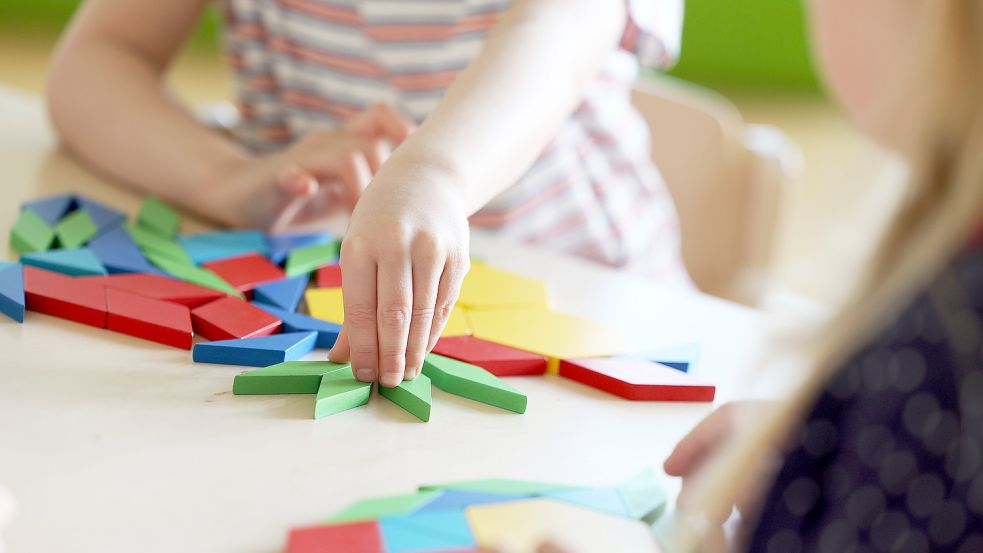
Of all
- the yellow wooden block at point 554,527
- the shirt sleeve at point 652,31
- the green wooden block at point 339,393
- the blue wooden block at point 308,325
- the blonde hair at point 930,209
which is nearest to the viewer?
the blonde hair at point 930,209

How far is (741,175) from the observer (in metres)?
1.22

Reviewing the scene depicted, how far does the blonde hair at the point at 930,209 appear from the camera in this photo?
0.43 metres

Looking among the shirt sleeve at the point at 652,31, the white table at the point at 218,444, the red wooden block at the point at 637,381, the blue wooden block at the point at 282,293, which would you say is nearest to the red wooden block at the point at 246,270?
the blue wooden block at the point at 282,293

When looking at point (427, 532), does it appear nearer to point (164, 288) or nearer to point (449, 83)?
point (164, 288)

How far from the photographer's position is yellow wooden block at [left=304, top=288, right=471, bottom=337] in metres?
0.77

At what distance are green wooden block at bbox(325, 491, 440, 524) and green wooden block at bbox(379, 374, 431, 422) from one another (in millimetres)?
91

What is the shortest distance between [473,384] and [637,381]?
0.12 m

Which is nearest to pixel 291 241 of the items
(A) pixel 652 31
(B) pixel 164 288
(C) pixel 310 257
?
(C) pixel 310 257

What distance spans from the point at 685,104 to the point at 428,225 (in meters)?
0.66

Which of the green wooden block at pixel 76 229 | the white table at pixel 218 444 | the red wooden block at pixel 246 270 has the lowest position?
the white table at pixel 218 444

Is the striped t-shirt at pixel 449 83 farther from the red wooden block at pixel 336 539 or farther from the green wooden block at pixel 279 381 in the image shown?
the red wooden block at pixel 336 539

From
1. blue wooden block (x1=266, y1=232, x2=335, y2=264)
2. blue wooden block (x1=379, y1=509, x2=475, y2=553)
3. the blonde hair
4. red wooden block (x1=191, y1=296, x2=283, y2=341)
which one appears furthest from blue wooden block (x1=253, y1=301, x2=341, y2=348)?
the blonde hair

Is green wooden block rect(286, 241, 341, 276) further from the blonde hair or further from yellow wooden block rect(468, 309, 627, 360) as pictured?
the blonde hair

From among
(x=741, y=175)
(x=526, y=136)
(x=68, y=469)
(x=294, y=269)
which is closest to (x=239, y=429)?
(x=68, y=469)
